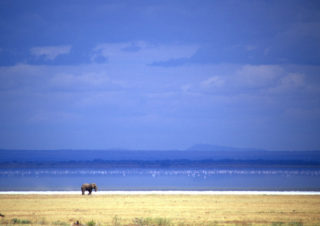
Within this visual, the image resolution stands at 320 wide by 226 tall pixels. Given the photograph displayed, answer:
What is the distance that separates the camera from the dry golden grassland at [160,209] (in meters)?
27.4

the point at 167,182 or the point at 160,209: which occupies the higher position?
the point at 167,182

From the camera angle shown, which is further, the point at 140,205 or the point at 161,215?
the point at 140,205

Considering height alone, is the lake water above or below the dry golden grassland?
above

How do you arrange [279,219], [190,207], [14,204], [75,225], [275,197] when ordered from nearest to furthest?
[75,225], [279,219], [190,207], [14,204], [275,197]

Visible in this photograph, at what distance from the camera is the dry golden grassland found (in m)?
27.4

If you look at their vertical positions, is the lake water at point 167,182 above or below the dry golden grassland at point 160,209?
above

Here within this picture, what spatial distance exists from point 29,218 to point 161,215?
23.1 feet

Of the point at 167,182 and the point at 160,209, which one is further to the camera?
the point at 167,182

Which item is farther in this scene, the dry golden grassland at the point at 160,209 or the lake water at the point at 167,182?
the lake water at the point at 167,182

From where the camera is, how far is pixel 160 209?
32.4 m

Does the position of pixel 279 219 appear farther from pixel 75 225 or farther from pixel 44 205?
pixel 44 205

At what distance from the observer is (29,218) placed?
28578 millimetres

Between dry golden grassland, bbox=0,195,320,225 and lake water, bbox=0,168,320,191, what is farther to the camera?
lake water, bbox=0,168,320,191

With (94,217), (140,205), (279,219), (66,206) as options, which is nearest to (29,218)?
(94,217)
